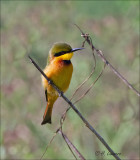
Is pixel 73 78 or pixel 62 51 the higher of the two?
pixel 73 78

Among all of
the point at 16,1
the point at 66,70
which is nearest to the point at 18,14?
the point at 16,1

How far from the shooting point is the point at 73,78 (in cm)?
→ 337

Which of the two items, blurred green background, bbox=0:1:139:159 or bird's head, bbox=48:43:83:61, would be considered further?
blurred green background, bbox=0:1:139:159

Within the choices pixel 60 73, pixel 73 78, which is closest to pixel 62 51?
pixel 60 73

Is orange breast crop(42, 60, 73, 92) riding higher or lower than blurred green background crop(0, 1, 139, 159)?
lower

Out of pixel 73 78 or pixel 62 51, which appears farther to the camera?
pixel 73 78

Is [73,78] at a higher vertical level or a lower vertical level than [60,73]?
higher

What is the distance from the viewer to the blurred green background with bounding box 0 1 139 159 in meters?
3.08

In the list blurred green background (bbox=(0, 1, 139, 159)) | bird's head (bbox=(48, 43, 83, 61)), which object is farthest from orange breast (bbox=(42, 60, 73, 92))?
blurred green background (bbox=(0, 1, 139, 159))

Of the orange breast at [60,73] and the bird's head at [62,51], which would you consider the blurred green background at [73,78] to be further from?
the bird's head at [62,51]

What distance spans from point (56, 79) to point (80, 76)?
4.04 feet

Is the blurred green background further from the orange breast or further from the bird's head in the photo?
the bird's head

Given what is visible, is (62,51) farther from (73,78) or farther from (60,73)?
(73,78)

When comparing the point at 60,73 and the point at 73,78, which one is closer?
the point at 60,73
